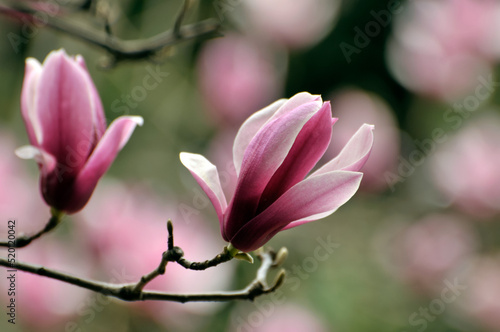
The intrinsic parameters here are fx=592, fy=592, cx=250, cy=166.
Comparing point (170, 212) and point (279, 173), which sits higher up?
point (279, 173)

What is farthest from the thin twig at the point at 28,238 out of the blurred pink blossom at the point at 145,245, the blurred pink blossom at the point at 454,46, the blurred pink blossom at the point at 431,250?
the blurred pink blossom at the point at 454,46

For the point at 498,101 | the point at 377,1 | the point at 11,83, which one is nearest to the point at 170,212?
the point at 11,83

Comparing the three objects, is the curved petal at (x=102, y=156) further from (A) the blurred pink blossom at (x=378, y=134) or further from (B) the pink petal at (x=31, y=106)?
(A) the blurred pink blossom at (x=378, y=134)

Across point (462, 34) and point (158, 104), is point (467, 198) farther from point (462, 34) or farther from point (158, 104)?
point (158, 104)

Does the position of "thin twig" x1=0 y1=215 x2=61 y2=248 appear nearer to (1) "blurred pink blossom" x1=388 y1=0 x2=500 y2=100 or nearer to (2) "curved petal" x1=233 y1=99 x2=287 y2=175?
(2) "curved petal" x1=233 y1=99 x2=287 y2=175

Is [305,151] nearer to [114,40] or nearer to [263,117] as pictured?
[263,117]

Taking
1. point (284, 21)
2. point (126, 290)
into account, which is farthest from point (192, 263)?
point (284, 21)

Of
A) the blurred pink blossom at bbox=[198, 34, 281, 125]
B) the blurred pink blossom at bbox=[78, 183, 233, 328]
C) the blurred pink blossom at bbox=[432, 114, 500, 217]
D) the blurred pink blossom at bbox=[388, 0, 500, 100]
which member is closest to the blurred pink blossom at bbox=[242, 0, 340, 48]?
the blurred pink blossom at bbox=[198, 34, 281, 125]
